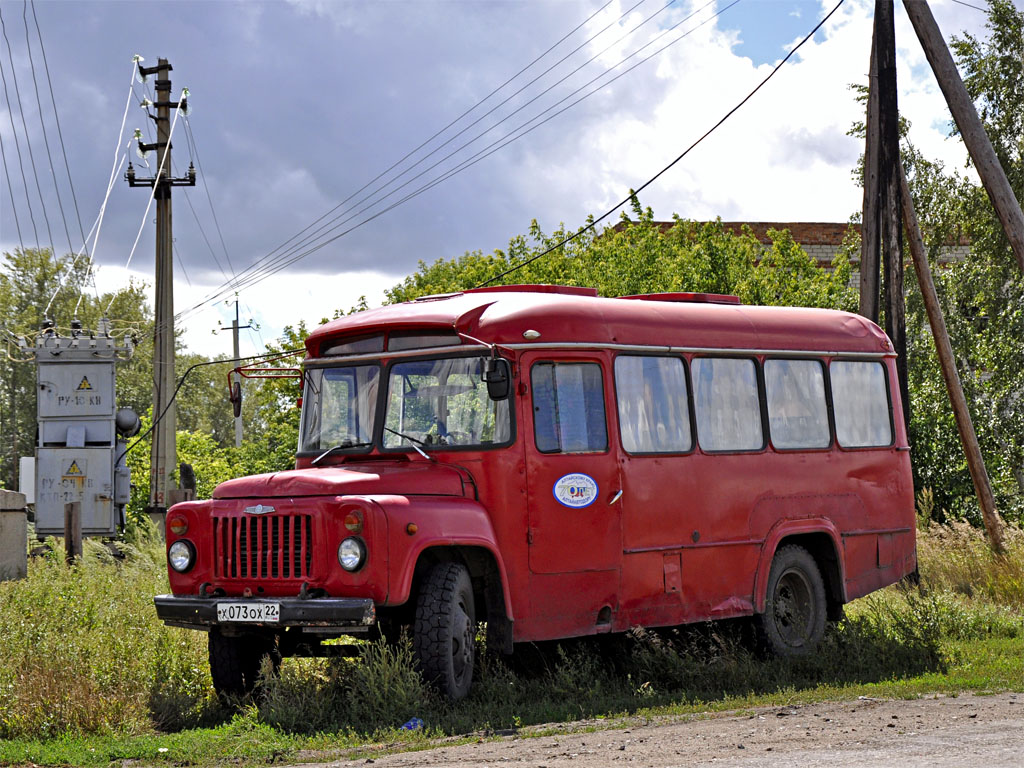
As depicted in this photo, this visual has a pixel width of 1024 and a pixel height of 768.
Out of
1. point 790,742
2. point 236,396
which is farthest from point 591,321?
point 790,742

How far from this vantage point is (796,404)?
39.8 ft

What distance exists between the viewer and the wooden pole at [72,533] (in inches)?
687

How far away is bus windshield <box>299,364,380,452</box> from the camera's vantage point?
10.2 meters

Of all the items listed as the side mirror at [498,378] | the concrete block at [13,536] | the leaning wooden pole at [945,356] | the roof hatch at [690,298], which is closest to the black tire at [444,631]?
the side mirror at [498,378]

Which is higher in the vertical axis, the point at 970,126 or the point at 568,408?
the point at 970,126

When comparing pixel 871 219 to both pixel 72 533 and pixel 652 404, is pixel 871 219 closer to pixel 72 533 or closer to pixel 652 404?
pixel 652 404

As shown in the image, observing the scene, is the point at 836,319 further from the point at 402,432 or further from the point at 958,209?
the point at 958,209

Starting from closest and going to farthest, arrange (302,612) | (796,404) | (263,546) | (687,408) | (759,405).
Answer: (302,612), (263,546), (687,408), (759,405), (796,404)

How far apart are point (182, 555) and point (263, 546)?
0.71 m

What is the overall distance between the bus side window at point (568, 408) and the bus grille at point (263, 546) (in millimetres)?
1945

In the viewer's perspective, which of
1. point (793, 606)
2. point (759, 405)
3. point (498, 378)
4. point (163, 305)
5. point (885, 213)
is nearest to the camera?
point (498, 378)

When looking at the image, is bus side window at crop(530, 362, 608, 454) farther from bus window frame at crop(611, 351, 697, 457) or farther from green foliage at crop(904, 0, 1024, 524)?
green foliage at crop(904, 0, 1024, 524)

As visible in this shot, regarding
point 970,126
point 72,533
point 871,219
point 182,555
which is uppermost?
point 970,126

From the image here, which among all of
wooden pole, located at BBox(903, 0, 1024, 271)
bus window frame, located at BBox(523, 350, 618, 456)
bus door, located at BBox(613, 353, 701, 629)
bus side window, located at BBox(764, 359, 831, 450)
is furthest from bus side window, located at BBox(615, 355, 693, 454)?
wooden pole, located at BBox(903, 0, 1024, 271)
